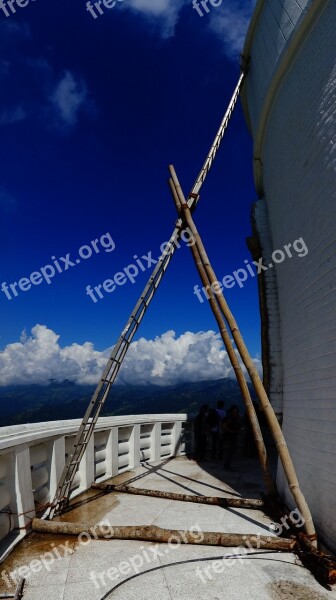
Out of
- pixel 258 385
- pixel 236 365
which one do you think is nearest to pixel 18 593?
pixel 258 385

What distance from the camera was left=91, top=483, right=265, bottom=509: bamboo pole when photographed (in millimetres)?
7117

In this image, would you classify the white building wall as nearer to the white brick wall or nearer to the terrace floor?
the white brick wall

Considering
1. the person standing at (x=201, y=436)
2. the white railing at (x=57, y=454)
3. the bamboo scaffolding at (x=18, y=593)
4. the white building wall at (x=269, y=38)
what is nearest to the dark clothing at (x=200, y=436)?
the person standing at (x=201, y=436)

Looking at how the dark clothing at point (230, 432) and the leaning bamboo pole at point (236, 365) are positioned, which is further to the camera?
the dark clothing at point (230, 432)

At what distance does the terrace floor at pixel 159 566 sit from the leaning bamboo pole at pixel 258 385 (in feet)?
2.46

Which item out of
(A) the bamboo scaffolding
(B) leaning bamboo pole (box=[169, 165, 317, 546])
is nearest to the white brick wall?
(B) leaning bamboo pole (box=[169, 165, 317, 546])

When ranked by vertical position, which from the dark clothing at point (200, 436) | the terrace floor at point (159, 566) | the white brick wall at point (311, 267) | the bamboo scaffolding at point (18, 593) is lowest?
the terrace floor at point (159, 566)

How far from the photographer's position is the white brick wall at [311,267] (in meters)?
5.63

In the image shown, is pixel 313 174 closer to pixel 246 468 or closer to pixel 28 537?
pixel 28 537

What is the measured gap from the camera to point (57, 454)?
24.4 ft

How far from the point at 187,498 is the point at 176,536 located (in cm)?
210

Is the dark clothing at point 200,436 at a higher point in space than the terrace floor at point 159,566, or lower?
higher

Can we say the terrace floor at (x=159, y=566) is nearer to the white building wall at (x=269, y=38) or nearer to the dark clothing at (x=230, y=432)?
the dark clothing at (x=230, y=432)

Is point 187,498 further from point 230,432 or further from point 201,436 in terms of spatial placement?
point 201,436
